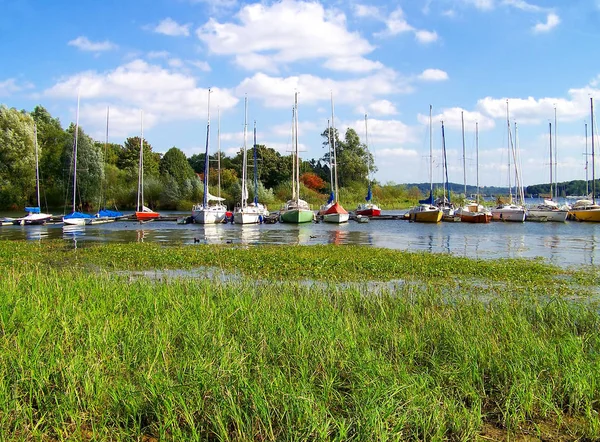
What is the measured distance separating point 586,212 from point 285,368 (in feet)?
179

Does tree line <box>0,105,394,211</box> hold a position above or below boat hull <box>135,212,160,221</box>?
above

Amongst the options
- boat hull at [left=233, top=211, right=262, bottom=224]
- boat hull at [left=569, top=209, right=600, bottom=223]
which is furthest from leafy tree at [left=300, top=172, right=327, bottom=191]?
boat hull at [left=569, top=209, right=600, bottom=223]

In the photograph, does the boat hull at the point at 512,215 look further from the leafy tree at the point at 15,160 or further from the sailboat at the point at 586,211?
the leafy tree at the point at 15,160

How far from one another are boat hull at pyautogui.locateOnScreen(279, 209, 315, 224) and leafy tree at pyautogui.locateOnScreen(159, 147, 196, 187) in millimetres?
41246

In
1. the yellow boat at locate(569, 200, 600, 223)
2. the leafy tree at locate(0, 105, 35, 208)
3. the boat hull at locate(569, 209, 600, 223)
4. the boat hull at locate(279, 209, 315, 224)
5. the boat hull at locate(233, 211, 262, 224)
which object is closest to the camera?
the boat hull at locate(569, 209, 600, 223)

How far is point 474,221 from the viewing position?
53.8 m

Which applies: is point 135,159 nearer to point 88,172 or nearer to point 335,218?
point 88,172

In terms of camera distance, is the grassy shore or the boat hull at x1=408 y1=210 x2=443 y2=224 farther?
the boat hull at x1=408 y1=210 x2=443 y2=224

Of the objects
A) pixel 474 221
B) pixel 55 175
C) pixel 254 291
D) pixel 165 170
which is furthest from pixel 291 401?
pixel 165 170

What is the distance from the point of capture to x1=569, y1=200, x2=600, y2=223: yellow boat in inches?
2042

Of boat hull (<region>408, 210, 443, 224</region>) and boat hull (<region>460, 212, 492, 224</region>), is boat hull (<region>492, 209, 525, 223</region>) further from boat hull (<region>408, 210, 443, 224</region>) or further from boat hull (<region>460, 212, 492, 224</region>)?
boat hull (<region>408, 210, 443, 224</region>)

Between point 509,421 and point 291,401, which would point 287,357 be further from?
point 509,421

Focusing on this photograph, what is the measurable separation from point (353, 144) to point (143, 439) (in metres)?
99.0

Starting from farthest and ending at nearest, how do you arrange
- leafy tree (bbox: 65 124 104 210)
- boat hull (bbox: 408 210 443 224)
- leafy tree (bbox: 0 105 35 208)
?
leafy tree (bbox: 65 124 104 210)
leafy tree (bbox: 0 105 35 208)
boat hull (bbox: 408 210 443 224)
